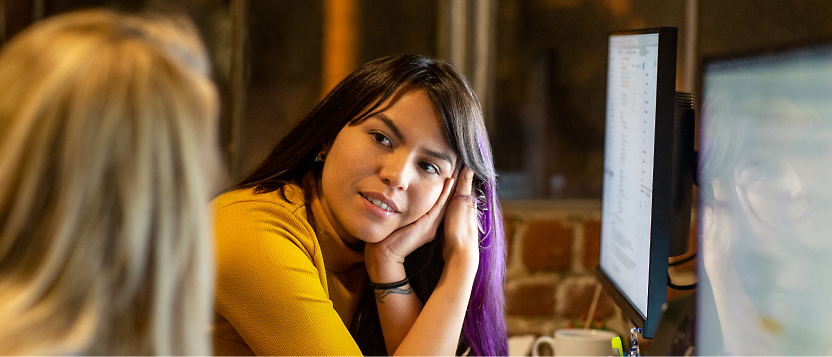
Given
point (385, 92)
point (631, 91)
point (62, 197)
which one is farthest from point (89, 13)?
point (631, 91)

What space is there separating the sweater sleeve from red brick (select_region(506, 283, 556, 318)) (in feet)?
2.79

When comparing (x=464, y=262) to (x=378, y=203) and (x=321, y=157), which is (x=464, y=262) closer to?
(x=378, y=203)

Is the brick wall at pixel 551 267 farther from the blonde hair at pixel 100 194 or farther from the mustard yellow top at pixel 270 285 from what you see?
the blonde hair at pixel 100 194

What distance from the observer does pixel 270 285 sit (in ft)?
3.04

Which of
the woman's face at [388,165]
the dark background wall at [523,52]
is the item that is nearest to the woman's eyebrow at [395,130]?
the woman's face at [388,165]

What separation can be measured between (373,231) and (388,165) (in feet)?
0.36

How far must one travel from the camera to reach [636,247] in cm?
94

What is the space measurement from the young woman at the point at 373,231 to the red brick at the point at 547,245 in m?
0.52

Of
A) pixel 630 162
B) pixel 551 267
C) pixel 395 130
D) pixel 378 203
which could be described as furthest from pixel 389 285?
pixel 551 267

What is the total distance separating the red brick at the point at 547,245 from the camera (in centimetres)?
172

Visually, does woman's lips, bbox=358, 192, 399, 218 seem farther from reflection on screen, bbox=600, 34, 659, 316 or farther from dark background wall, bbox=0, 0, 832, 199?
dark background wall, bbox=0, 0, 832, 199

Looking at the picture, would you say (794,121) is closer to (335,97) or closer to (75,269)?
(75,269)

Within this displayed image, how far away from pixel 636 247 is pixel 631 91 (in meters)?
0.23

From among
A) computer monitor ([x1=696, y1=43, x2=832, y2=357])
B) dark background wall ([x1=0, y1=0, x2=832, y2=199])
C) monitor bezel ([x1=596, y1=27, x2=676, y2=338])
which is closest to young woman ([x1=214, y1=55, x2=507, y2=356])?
monitor bezel ([x1=596, y1=27, x2=676, y2=338])
